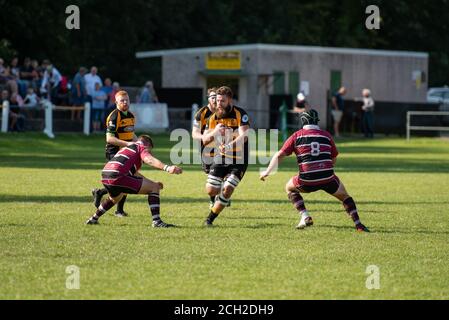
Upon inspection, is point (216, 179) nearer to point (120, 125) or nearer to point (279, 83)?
point (120, 125)

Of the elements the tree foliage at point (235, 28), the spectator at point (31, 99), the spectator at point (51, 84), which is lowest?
the spectator at point (31, 99)

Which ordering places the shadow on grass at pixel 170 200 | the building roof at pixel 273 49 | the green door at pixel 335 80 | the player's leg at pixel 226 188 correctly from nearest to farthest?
the player's leg at pixel 226 188, the shadow on grass at pixel 170 200, the building roof at pixel 273 49, the green door at pixel 335 80

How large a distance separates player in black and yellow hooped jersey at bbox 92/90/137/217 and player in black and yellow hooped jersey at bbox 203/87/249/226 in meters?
1.40

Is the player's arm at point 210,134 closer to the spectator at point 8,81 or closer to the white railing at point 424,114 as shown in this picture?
the spectator at point 8,81

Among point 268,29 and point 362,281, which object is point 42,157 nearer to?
point 362,281

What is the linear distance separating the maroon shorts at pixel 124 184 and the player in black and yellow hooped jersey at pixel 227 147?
44.5 inches

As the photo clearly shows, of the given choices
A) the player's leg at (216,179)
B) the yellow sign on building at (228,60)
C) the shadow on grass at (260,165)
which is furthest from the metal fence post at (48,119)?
the player's leg at (216,179)

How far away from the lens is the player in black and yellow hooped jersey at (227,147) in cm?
1440

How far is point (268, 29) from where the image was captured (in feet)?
227

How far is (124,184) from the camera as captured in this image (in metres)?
13.8

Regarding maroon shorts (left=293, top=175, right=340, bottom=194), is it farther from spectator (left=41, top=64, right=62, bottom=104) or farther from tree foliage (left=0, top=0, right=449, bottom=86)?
tree foliage (left=0, top=0, right=449, bottom=86)

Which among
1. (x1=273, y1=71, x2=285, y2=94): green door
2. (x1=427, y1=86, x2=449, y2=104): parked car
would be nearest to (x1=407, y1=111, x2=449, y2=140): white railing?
(x1=273, y1=71, x2=285, y2=94): green door

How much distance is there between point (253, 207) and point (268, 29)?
53.1 meters

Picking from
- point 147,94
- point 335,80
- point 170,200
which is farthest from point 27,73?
point 170,200
